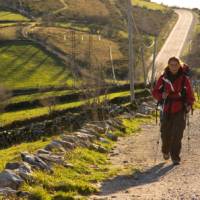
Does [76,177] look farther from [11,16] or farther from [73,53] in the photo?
[11,16]

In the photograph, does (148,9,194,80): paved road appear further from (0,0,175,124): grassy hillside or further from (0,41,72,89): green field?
(0,41,72,89): green field

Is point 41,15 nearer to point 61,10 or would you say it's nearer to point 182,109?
point 61,10

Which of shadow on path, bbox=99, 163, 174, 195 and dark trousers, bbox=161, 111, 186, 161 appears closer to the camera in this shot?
shadow on path, bbox=99, 163, 174, 195

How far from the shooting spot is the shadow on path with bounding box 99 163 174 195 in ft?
33.8

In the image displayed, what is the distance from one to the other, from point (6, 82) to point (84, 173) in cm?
7013

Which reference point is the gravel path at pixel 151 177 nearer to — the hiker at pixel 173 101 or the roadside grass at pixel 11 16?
the hiker at pixel 173 101

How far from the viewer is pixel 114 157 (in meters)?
13.9

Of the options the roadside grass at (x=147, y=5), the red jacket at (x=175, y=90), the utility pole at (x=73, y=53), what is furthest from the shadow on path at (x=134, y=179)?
the roadside grass at (x=147, y=5)

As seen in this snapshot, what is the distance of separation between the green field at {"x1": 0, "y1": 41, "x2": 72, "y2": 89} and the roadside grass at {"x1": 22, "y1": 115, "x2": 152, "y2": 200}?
65156mm

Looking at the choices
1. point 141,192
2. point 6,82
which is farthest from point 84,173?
point 6,82

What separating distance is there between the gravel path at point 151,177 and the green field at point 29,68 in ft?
206

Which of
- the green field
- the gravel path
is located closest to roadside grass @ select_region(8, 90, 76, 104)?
the green field

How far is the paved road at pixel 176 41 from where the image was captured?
102206 millimetres

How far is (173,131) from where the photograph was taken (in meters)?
12.4
